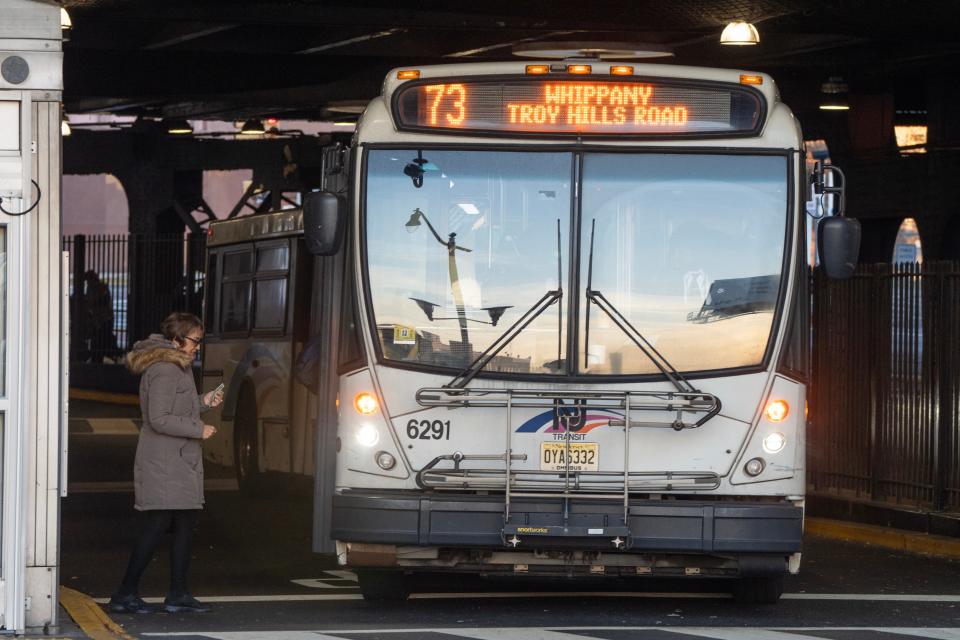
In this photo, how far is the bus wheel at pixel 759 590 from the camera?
10.7 metres

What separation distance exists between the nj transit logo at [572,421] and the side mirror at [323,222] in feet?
4.65

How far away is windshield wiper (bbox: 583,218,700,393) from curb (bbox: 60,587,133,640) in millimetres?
2864

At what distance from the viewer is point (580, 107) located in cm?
1003

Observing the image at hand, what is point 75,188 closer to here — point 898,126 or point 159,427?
point 898,126

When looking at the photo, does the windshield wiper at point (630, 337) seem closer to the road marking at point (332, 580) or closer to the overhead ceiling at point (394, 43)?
the road marking at point (332, 580)

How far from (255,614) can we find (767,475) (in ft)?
9.87

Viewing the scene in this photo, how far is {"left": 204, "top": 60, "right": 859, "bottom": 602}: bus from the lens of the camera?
9.61 meters

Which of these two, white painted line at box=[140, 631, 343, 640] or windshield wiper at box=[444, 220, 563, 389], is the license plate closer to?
windshield wiper at box=[444, 220, 563, 389]

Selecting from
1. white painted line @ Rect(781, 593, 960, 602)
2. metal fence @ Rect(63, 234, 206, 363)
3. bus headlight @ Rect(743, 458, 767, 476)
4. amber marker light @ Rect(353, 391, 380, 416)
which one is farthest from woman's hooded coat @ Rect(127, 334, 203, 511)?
metal fence @ Rect(63, 234, 206, 363)

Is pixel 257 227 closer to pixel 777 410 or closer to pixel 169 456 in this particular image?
pixel 169 456

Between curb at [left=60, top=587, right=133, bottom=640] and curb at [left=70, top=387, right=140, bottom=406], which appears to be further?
curb at [left=70, top=387, right=140, bottom=406]

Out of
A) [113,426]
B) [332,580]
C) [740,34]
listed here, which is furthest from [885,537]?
[113,426]

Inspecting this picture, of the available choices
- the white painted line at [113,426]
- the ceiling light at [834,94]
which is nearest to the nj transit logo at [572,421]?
the ceiling light at [834,94]

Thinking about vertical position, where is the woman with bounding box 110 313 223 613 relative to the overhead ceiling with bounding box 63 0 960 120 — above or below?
below
